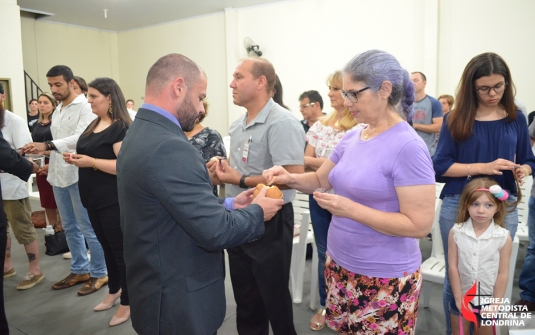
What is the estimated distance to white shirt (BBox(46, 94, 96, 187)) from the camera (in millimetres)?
3336

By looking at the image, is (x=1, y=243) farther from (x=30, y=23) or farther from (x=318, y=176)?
(x=30, y=23)

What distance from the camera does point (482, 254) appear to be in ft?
6.98

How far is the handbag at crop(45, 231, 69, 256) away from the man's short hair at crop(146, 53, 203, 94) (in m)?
3.72

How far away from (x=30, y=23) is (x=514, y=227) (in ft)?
39.8

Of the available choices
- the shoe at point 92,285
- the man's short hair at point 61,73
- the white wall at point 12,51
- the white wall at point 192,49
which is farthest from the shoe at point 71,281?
the white wall at point 192,49

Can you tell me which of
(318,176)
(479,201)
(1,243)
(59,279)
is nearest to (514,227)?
(479,201)

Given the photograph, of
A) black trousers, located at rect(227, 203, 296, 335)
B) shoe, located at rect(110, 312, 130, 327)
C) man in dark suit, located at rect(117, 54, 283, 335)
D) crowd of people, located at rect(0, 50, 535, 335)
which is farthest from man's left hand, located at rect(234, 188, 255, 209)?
shoe, located at rect(110, 312, 130, 327)

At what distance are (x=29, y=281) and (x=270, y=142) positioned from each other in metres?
2.89

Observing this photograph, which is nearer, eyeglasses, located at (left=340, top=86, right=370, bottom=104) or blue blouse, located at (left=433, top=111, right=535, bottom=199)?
eyeglasses, located at (left=340, top=86, right=370, bottom=104)

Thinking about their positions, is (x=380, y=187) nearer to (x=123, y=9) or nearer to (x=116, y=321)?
(x=116, y=321)

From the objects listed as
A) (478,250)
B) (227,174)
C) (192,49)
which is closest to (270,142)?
(227,174)

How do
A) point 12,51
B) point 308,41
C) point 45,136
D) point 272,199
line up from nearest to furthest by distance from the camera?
1. point 272,199
2. point 45,136
3. point 12,51
4. point 308,41

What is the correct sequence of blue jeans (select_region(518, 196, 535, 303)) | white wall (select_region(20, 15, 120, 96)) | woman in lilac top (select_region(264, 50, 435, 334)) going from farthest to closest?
1. white wall (select_region(20, 15, 120, 96))
2. blue jeans (select_region(518, 196, 535, 303))
3. woman in lilac top (select_region(264, 50, 435, 334))

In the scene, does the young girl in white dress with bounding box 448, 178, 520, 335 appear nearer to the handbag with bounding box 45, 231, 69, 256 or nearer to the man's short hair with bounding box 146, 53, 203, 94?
the man's short hair with bounding box 146, 53, 203, 94
